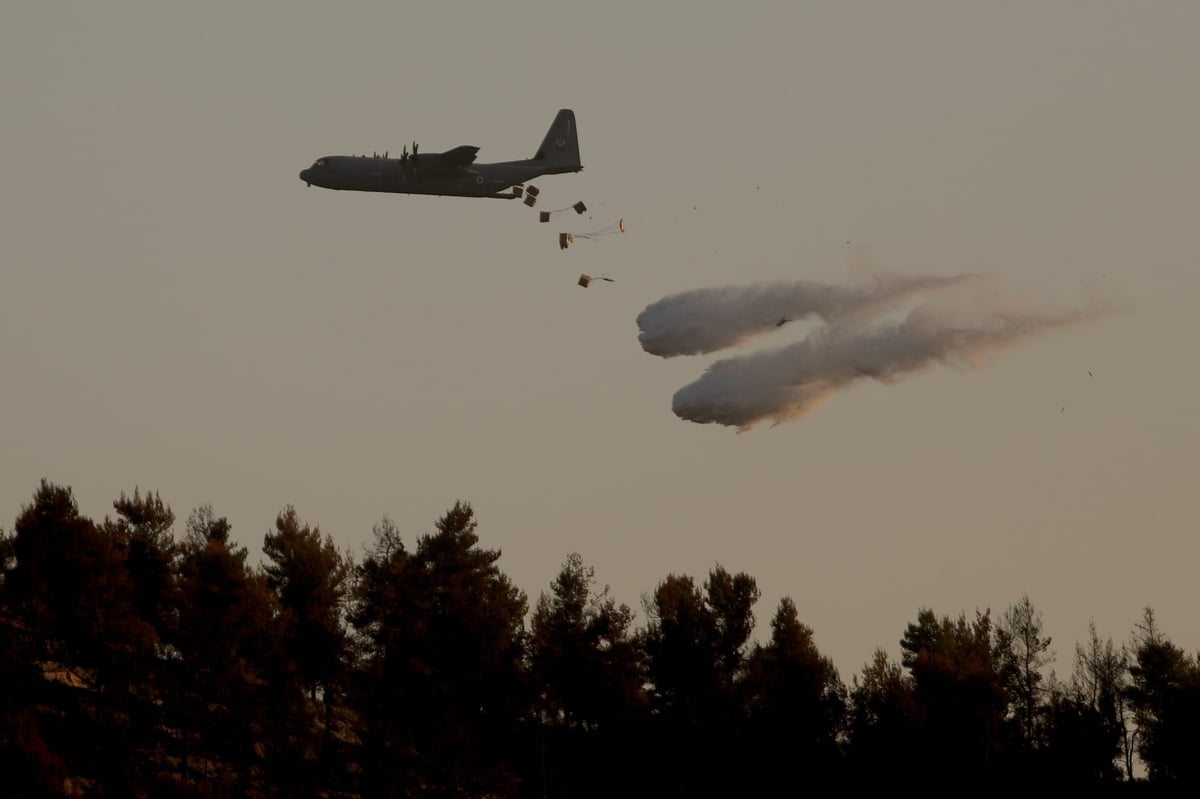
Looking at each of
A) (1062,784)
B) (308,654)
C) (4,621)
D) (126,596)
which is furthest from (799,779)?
(4,621)

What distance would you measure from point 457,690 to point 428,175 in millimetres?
24842

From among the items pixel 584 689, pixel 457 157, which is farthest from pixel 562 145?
pixel 584 689

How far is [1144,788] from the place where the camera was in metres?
108

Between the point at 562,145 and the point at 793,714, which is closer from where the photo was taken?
the point at 793,714

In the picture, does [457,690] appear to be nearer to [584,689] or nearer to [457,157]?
[584,689]

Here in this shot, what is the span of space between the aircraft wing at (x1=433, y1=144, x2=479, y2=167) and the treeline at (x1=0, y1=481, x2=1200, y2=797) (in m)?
19.4

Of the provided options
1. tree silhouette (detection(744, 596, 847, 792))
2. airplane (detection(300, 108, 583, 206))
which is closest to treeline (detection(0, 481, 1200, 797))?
tree silhouette (detection(744, 596, 847, 792))

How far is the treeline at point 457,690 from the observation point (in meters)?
A: 101

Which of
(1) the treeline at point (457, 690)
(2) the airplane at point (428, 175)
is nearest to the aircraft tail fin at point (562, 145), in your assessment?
(2) the airplane at point (428, 175)

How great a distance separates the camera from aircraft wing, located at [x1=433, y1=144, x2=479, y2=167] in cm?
10350

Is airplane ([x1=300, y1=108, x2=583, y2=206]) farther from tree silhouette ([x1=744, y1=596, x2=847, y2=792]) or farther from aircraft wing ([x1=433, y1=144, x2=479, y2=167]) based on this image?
tree silhouette ([x1=744, y1=596, x2=847, y2=792])

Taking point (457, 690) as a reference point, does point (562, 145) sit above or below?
above

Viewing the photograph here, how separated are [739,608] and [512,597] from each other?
1191cm

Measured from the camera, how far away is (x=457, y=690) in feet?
344
